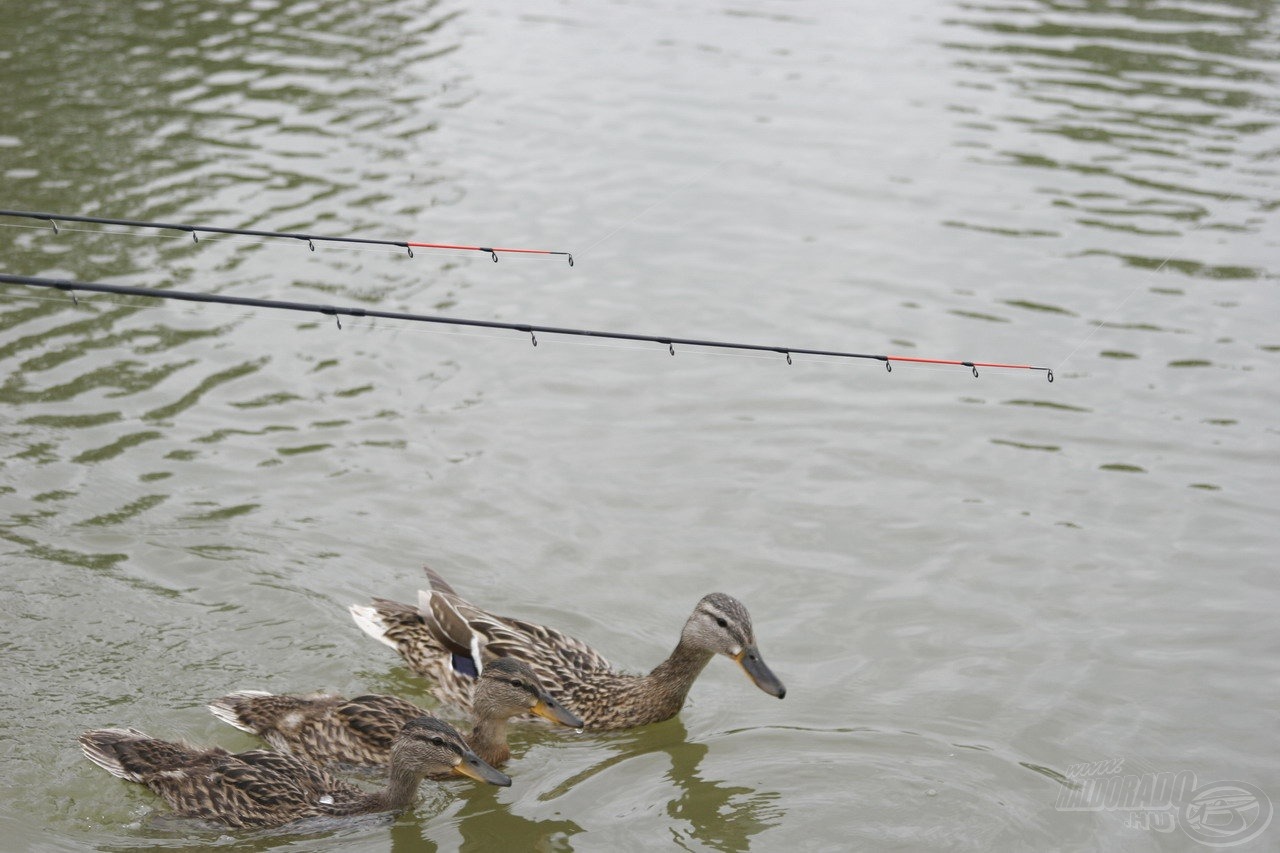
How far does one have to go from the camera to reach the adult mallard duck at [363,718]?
715 centimetres

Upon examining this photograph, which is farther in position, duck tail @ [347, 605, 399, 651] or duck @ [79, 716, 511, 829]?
duck tail @ [347, 605, 399, 651]

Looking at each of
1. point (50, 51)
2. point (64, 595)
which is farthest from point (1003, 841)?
point (50, 51)

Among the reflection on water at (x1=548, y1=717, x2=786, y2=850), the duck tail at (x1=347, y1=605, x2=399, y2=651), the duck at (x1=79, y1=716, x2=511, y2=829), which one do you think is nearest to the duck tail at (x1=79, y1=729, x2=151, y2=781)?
the duck at (x1=79, y1=716, x2=511, y2=829)

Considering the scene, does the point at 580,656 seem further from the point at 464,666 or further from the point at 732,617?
the point at 732,617

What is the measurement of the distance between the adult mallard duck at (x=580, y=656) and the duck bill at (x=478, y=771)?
0.74 metres

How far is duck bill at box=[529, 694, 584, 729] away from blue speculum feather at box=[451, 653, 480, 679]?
0.57 m

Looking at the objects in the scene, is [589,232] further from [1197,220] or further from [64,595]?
[64,595]

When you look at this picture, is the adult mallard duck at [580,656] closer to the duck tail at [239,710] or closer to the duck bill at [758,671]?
the duck bill at [758,671]

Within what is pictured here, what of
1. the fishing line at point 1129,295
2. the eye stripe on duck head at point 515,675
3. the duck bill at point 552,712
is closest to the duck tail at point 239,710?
the eye stripe on duck head at point 515,675

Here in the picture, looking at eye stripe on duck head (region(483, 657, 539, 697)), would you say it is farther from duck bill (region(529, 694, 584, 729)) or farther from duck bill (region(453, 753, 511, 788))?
duck bill (region(453, 753, 511, 788))

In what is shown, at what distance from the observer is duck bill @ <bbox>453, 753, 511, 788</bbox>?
22.3ft

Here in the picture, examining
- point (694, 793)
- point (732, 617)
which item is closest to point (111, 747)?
point (694, 793)

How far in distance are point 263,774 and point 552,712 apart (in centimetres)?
125

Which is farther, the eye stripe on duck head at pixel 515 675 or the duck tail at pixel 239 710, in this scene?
the duck tail at pixel 239 710
